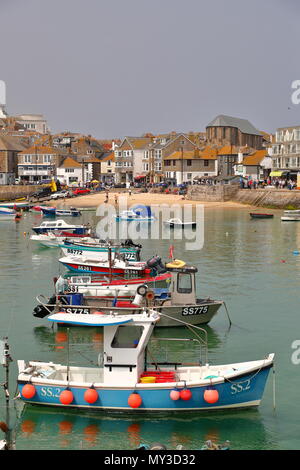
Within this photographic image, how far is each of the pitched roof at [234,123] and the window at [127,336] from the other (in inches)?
5029

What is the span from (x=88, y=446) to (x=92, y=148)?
12641cm

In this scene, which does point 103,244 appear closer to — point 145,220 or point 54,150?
point 145,220

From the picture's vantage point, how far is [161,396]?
738 inches

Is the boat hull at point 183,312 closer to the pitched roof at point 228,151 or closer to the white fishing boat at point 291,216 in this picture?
the white fishing boat at point 291,216

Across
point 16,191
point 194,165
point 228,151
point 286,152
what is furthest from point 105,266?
point 228,151

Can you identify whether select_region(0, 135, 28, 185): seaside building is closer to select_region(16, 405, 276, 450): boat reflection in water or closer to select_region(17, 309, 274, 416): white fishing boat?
select_region(17, 309, 274, 416): white fishing boat

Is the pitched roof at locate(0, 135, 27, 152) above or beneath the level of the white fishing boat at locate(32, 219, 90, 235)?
above

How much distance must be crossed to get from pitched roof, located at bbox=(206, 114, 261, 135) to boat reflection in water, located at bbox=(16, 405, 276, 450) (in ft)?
422

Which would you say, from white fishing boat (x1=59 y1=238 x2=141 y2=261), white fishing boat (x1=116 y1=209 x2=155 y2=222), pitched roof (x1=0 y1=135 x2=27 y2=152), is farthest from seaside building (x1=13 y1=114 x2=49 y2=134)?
white fishing boat (x1=59 y1=238 x2=141 y2=261)

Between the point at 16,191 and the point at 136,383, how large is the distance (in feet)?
330

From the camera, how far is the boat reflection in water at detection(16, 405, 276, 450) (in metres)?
17.6

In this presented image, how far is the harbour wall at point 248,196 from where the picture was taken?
90062 mm

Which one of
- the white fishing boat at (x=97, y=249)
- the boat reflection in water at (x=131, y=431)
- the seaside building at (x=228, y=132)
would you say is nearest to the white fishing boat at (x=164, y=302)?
the boat reflection in water at (x=131, y=431)

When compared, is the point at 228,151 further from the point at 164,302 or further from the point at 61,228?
the point at 164,302
